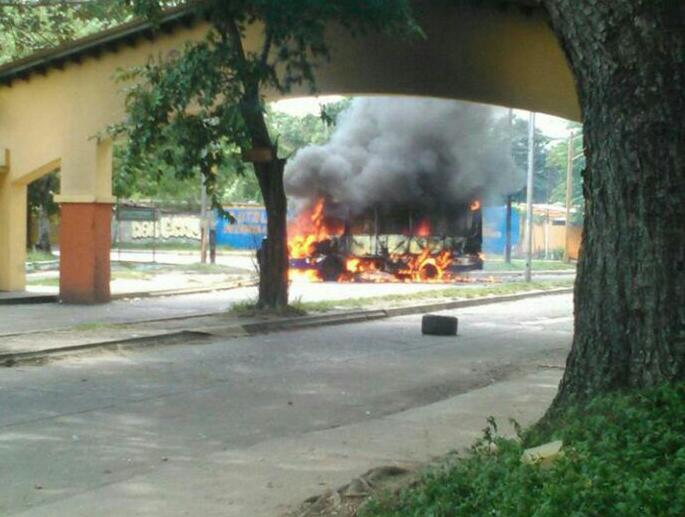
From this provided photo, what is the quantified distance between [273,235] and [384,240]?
16.3 meters

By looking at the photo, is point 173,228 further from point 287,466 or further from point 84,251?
point 287,466

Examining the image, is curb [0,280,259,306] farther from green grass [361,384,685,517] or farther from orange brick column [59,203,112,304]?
green grass [361,384,685,517]

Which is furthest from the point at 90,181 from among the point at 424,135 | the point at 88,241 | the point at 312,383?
the point at 424,135

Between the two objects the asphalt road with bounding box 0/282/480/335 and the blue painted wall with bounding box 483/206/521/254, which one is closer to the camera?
the asphalt road with bounding box 0/282/480/335

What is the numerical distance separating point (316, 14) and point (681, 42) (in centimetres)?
1178

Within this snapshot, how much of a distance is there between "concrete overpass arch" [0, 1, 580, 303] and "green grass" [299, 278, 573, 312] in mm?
4321

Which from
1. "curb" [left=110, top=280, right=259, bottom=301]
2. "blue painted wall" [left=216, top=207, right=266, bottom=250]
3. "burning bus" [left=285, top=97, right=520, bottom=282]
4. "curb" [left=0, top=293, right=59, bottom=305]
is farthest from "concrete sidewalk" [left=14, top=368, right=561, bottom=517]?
"blue painted wall" [left=216, top=207, right=266, bottom=250]

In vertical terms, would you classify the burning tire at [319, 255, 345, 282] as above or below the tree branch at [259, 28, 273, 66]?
below

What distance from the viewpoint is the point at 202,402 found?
11438 millimetres

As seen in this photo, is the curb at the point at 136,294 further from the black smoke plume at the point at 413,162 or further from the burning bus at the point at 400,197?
the black smoke plume at the point at 413,162

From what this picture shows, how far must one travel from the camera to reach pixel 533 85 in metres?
20.5

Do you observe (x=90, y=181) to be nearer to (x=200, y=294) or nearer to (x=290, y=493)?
(x=200, y=294)

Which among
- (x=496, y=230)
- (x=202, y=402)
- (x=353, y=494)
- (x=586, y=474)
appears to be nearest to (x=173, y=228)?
(x=496, y=230)

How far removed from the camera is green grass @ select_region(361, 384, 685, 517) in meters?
5.12
